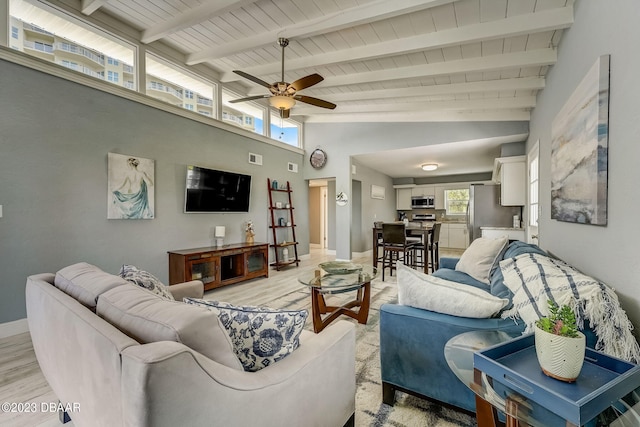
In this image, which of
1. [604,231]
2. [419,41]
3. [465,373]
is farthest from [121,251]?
[604,231]

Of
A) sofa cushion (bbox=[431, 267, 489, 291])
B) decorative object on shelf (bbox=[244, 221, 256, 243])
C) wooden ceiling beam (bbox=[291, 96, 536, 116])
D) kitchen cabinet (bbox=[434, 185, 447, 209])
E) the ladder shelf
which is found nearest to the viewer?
sofa cushion (bbox=[431, 267, 489, 291])

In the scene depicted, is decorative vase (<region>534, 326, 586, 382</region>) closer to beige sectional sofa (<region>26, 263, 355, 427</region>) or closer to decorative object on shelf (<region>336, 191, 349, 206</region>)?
beige sectional sofa (<region>26, 263, 355, 427</region>)

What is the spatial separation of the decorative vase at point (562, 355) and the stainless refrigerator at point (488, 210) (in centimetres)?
477

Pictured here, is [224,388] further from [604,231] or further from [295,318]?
[604,231]

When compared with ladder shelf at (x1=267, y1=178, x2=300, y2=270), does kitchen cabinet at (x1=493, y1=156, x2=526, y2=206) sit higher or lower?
higher

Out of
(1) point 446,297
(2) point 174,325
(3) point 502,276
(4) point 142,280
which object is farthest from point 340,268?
(2) point 174,325

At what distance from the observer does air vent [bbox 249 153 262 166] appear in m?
5.28

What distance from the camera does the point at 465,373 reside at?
3.48 ft

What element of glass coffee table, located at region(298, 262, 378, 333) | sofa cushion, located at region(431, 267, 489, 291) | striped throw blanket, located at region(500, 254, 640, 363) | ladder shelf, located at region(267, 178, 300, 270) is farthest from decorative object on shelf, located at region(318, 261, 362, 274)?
ladder shelf, located at region(267, 178, 300, 270)

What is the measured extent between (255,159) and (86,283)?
431 centimetres

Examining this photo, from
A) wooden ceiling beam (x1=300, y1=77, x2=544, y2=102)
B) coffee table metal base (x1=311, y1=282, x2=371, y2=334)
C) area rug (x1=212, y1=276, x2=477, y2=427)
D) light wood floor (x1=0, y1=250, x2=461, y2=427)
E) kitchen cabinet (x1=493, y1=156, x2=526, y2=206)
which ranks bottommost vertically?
light wood floor (x1=0, y1=250, x2=461, y2=427)

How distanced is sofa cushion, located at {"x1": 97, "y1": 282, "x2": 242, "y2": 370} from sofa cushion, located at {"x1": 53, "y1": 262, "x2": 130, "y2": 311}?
0.83ft

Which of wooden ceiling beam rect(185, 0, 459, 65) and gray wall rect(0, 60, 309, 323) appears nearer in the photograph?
wooden ceiling beam rect(185, 0, 459, 65)

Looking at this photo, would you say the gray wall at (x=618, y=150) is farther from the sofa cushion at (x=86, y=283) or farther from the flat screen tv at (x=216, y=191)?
the flat screen tv at (x=216, y=191)
